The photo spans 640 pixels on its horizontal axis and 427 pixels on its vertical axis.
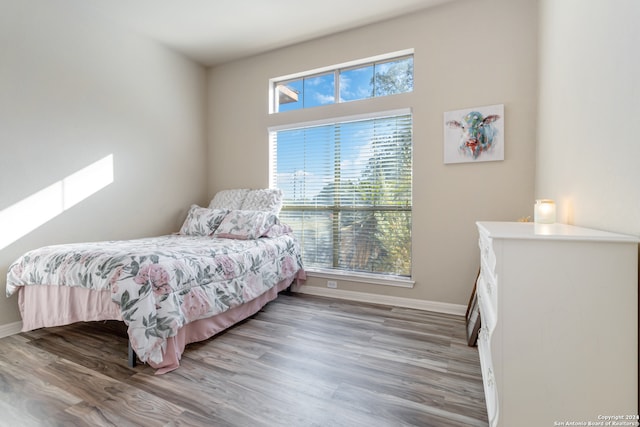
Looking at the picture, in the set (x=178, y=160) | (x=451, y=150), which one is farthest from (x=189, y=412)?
(x=178, y=160)

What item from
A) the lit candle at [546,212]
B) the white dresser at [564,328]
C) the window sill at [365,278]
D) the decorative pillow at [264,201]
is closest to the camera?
the white dresser at [564,328]

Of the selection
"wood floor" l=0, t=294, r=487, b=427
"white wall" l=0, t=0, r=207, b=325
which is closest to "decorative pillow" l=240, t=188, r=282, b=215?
"white wall" l=0, t=0, r=207, b=325

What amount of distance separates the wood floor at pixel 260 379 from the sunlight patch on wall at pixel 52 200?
2.74 ft

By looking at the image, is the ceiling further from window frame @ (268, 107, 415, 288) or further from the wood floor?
the wood floor

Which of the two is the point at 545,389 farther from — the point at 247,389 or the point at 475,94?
the point at 475,94

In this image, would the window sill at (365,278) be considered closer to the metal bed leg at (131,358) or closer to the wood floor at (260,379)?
the wood floor at (260,379)

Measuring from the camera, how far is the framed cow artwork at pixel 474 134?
2.51 metres

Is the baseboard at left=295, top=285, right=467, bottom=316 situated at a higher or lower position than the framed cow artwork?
lower

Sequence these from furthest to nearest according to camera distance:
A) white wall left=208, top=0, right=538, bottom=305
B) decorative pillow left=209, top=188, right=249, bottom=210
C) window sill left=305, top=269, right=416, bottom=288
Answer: decorative pillow left=209, top=188, right=249, bottom=210, window sill left=305, top=269, right=416, bottom=288, white wall left=208, top=0, right=538, bottom=305

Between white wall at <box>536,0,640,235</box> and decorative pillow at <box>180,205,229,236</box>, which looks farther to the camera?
decorative pillow at <box>180,205,229,236</box>

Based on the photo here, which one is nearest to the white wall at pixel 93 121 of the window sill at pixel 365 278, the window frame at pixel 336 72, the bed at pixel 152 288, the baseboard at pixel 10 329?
the baseboard at pixel 10 329

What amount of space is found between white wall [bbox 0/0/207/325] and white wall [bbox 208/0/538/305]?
1.77 m

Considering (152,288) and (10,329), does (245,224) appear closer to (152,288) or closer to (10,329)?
(152,288)

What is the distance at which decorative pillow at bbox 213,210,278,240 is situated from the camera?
9.77 feet
